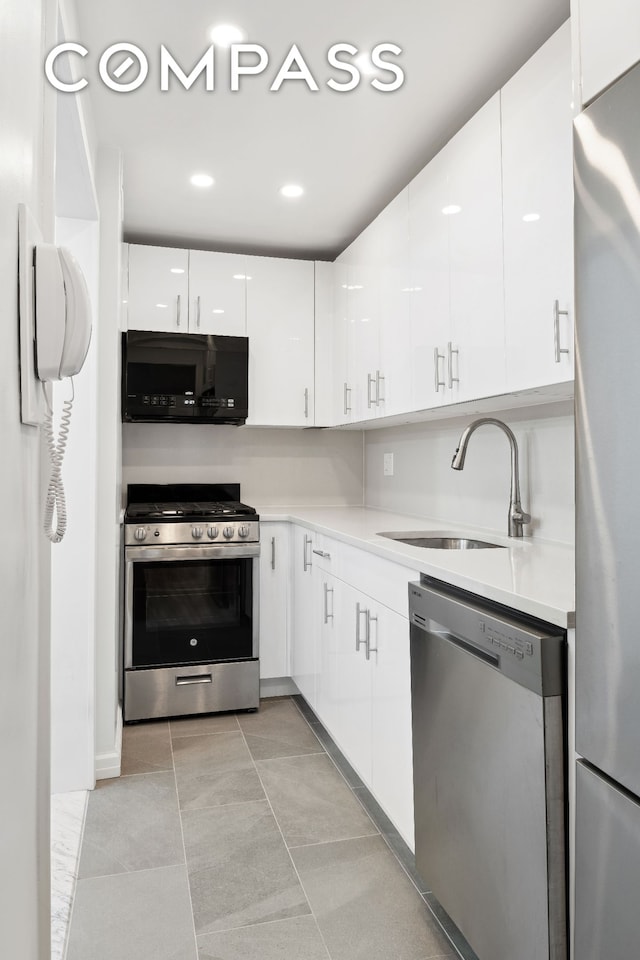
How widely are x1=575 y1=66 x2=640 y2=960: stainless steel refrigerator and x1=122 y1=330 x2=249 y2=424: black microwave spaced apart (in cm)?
255

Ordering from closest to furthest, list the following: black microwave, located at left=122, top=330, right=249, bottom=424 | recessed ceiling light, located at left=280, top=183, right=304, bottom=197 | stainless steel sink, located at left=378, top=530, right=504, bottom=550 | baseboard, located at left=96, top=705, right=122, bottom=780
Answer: baseboard, located at left=96, top=705, right=122, bottom=780
stainless steel sink, located at left=378, top=530, right=504, bottom=550
recessed ceiling light, located at left=280, top=183, right=304, bottom=197
black microwave, located at left=122, top=330, right=249, bottom=424

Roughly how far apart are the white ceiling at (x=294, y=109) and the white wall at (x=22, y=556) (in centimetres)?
99

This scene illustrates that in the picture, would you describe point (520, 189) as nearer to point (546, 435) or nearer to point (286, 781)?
point (546, 435)

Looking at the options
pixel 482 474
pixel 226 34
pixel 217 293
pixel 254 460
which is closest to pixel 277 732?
pixel 482 474

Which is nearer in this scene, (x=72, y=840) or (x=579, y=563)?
(x=579, y=563)

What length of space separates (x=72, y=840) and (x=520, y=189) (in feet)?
7.72

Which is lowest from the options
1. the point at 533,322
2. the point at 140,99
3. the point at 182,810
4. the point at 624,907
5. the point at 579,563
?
the point at 182,810

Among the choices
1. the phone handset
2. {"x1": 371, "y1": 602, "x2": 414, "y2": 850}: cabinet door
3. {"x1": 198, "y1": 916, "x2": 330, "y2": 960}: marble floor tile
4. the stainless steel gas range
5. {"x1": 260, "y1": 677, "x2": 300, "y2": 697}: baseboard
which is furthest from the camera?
{"x1": 260, "y1": 677, "x2": 300, "y2": 697}: baseboard

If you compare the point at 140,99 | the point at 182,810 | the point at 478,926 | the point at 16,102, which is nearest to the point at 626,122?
the point at 16,102

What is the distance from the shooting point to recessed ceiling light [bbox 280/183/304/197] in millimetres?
2913

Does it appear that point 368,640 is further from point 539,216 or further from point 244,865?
point 539,216

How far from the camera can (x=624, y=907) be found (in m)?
0.97

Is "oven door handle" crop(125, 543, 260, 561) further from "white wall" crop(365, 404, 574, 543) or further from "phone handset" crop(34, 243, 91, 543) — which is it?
"phone handset" crop(34, 243, 91, 543)

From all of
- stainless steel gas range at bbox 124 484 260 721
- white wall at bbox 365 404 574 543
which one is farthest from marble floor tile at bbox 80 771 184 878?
white wall at bbox 365 404 574 543
